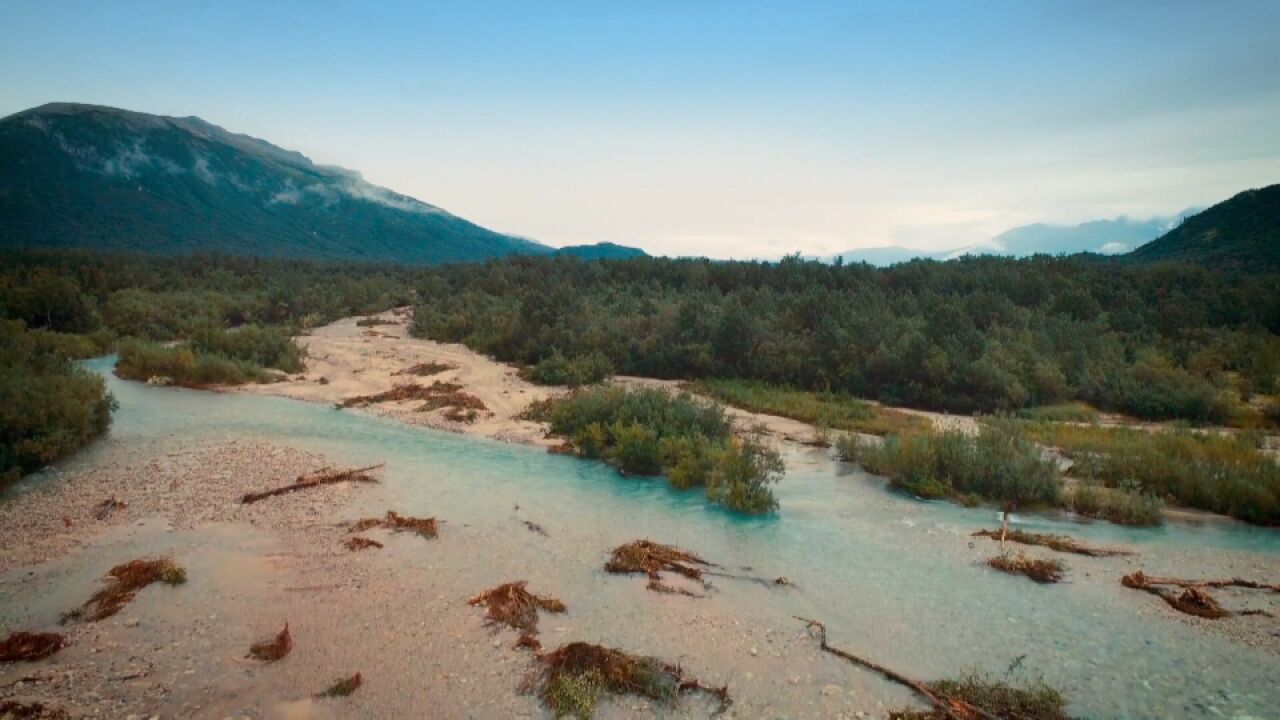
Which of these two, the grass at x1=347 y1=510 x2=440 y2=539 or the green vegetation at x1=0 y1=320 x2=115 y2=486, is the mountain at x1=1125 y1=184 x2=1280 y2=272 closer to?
the grass at x1=347 y1=510 x2=440 y2=539

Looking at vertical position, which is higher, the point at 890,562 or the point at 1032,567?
the point at 1032,567

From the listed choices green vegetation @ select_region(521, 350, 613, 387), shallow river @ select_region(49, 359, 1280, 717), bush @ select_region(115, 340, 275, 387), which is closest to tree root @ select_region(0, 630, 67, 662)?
shallow river @ select_region(49, 359, 1280, 717)

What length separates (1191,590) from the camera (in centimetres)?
693

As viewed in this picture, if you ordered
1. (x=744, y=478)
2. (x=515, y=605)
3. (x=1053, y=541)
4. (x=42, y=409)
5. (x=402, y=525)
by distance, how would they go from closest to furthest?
(x=515, y=605)
(x=1053, y=541)
(x=402, y=525)
(x=744, y=478)
(x=42, y=409)

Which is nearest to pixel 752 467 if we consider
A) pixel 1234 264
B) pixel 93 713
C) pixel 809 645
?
pixel 809 645

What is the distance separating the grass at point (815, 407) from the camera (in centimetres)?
1411

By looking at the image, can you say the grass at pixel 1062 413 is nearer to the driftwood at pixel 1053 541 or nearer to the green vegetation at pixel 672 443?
the green vegetation at pixel 672 443

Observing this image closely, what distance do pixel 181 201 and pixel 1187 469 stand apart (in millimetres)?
121259

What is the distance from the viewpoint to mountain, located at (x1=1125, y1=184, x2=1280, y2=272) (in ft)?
111

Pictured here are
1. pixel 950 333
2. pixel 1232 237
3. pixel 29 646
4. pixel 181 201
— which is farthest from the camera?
pixel 181 201

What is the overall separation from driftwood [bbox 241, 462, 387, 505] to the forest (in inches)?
153

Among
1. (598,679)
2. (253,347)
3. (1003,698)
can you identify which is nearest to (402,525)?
(598,679)

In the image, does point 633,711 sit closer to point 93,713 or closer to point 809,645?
point 809,645

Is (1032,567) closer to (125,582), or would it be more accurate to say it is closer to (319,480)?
(125,582)
